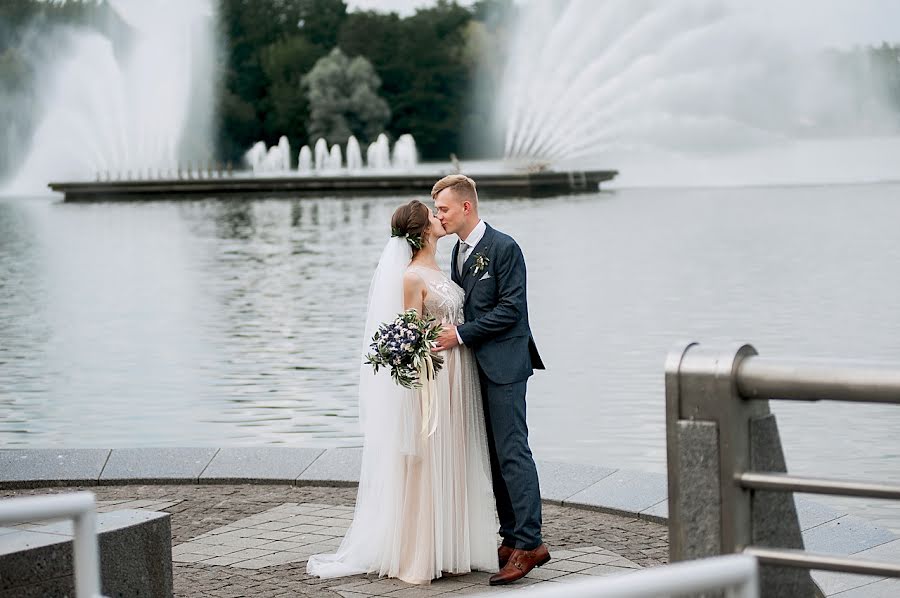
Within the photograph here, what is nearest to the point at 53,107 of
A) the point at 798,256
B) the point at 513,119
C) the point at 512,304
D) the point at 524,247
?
the point at 513,119

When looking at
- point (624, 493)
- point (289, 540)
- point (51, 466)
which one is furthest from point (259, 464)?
point (624, 493)

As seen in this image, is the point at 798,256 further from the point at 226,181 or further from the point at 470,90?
the point at 470,90

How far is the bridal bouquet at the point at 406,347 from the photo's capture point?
6.86 meters

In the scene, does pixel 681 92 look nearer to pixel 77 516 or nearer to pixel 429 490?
pixel 429 490

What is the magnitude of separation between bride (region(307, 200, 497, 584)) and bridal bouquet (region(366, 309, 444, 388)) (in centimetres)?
14

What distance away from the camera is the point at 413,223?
714 cm

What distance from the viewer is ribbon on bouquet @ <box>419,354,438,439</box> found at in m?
7.12

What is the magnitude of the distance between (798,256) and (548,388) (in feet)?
44.2

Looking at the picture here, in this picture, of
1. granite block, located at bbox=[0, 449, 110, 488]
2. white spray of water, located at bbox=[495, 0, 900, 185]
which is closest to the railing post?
granite block, located at bbox=[0, 449, 110, 488]

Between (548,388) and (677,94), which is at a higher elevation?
(677,94)

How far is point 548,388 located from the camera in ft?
45.5

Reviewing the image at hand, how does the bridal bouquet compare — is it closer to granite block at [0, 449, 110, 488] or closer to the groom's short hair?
the groom's short hair

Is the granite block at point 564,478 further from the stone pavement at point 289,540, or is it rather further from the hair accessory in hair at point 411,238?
the hair accessory in hair at point 411,238

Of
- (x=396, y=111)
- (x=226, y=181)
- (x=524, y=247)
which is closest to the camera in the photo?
(x=524, y=247)
